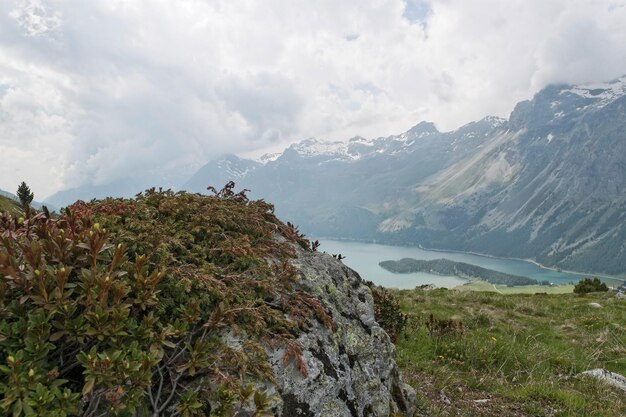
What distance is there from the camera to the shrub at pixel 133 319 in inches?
124

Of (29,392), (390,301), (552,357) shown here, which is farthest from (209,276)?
(552,357)

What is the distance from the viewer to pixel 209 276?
454cm

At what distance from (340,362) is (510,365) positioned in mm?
8054

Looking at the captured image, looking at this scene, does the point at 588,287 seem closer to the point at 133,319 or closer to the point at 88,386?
the point at 133,319

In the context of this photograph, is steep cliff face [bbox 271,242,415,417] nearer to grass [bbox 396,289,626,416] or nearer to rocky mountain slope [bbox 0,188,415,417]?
rocky mountain slope [bbox 0,188,415,417]

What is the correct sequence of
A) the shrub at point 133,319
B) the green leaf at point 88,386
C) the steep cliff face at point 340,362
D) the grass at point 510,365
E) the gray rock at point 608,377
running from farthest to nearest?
the gray rock at point 608,377 → the grass at point 510,365 → the steep cliff face at point 340,362 → the shrub at point 133,319 → the green leaf at point 88,386

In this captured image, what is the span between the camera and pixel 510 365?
11.0 m

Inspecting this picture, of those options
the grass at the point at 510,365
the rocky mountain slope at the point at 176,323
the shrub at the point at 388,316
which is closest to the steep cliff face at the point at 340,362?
the rocky mountain slope at the point at 176,323

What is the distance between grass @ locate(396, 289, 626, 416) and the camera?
8.08 m

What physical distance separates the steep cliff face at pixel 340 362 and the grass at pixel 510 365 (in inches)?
68.9

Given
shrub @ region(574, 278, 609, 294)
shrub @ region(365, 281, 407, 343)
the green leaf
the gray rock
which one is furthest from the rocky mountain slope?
shrub @ region(574, 278, 609, 294)

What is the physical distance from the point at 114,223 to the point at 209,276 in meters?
1.49

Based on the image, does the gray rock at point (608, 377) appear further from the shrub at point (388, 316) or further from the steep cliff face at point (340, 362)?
the steep cliff face at point (340, 362)

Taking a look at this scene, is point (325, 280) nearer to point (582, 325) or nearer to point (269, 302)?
point (269, 302)
